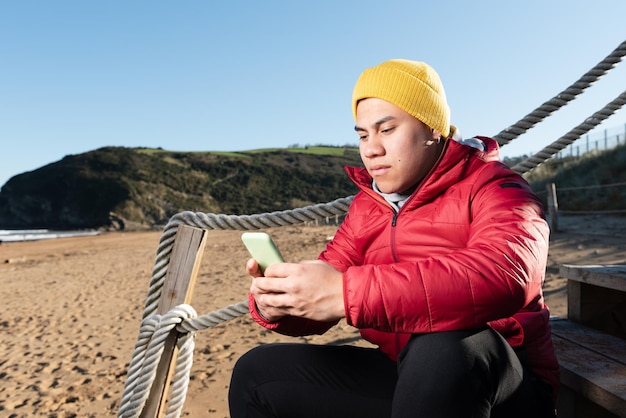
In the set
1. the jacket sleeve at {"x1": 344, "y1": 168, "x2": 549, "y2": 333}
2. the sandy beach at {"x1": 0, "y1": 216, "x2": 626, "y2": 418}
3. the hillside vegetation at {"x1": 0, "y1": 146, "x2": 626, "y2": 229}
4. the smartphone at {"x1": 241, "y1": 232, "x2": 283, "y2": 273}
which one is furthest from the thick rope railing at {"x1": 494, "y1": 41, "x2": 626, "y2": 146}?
the hillside vegetation at {"x1": 0, "y1": 146, "x2": 626, "y2": 229}

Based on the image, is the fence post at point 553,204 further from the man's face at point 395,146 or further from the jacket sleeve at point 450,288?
the jacket sleeve at point 450,288

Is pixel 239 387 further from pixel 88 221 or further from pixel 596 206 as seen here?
pixel 88 221

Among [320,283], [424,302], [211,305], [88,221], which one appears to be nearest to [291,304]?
[320,283]

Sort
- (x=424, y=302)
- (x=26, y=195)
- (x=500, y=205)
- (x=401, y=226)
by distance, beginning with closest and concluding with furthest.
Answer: (x=424, y=302), (x=500, y=205), (x=401, y=226), (x=26, y=195)

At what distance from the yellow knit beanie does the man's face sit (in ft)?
0.07

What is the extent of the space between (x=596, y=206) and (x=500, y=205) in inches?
547

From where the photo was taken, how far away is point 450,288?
2.66 ft

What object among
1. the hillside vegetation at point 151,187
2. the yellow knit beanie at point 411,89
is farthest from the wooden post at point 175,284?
the hillside vegetation at point 151,187

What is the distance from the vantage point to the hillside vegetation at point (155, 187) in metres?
45.2

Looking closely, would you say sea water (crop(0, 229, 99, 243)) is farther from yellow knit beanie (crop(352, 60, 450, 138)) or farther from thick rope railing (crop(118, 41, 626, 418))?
yellow knit beanie (crop(352, 60, 450, 138))

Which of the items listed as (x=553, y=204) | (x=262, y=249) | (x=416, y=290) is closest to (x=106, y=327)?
(x=262, y=249)

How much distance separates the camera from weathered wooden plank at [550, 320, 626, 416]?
1145 millimetres

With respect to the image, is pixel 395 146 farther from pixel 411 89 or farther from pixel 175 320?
pixel 175 320

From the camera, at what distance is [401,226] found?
115cm
